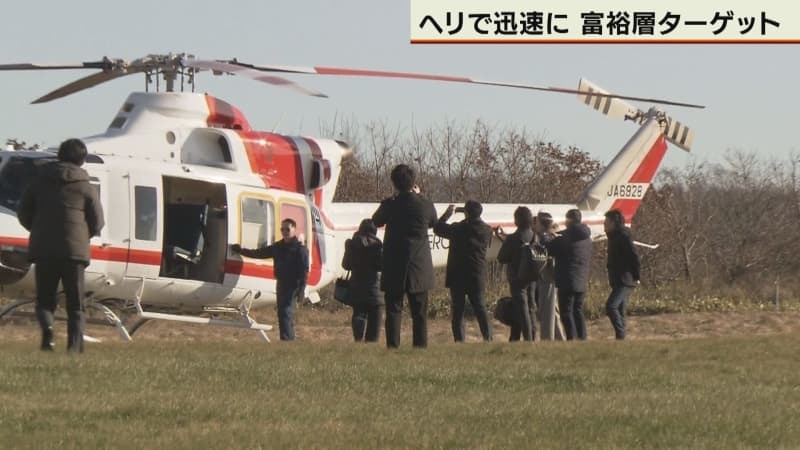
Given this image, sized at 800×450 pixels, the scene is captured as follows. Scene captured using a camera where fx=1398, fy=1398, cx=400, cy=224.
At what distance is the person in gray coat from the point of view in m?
11.1

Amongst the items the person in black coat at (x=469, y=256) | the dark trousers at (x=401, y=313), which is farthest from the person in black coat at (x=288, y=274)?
the dark trousers at (x=401, y=313)

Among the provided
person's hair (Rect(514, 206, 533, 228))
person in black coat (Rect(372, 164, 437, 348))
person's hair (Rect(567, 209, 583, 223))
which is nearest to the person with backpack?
person's hair (Rect(567, 209, 583, 223))

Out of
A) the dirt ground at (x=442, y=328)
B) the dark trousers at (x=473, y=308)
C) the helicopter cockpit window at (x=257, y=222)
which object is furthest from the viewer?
the dirt ground at (x=442, y=328)

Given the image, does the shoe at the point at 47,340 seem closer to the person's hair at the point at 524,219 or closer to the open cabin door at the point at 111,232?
the open cabin door at the point at 111,232

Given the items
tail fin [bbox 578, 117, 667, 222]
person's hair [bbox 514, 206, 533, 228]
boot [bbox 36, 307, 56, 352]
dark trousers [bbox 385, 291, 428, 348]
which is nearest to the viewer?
boot [bbox 36, 307, 56, 352]

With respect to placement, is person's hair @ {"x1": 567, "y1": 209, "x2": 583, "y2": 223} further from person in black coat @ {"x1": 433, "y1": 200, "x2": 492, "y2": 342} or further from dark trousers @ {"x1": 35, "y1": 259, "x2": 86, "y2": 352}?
dark trousers @ {"x1": 35, "y1": 259, "x2": 86, "y2": 352}

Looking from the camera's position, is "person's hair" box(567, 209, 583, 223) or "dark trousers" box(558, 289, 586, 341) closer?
"dark trousers" box(558, 289, 586, 341)

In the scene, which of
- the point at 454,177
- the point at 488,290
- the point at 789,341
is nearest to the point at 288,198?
the point at 789,341

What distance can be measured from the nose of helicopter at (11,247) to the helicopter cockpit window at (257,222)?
275 cm

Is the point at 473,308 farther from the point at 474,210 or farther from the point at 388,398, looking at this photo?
the point at 388,398

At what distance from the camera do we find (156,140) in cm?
1669

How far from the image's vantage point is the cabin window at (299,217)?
17.4 metres

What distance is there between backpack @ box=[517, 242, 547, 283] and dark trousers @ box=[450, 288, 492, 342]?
74cm

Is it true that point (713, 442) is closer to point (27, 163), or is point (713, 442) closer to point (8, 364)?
point (8, 364)
